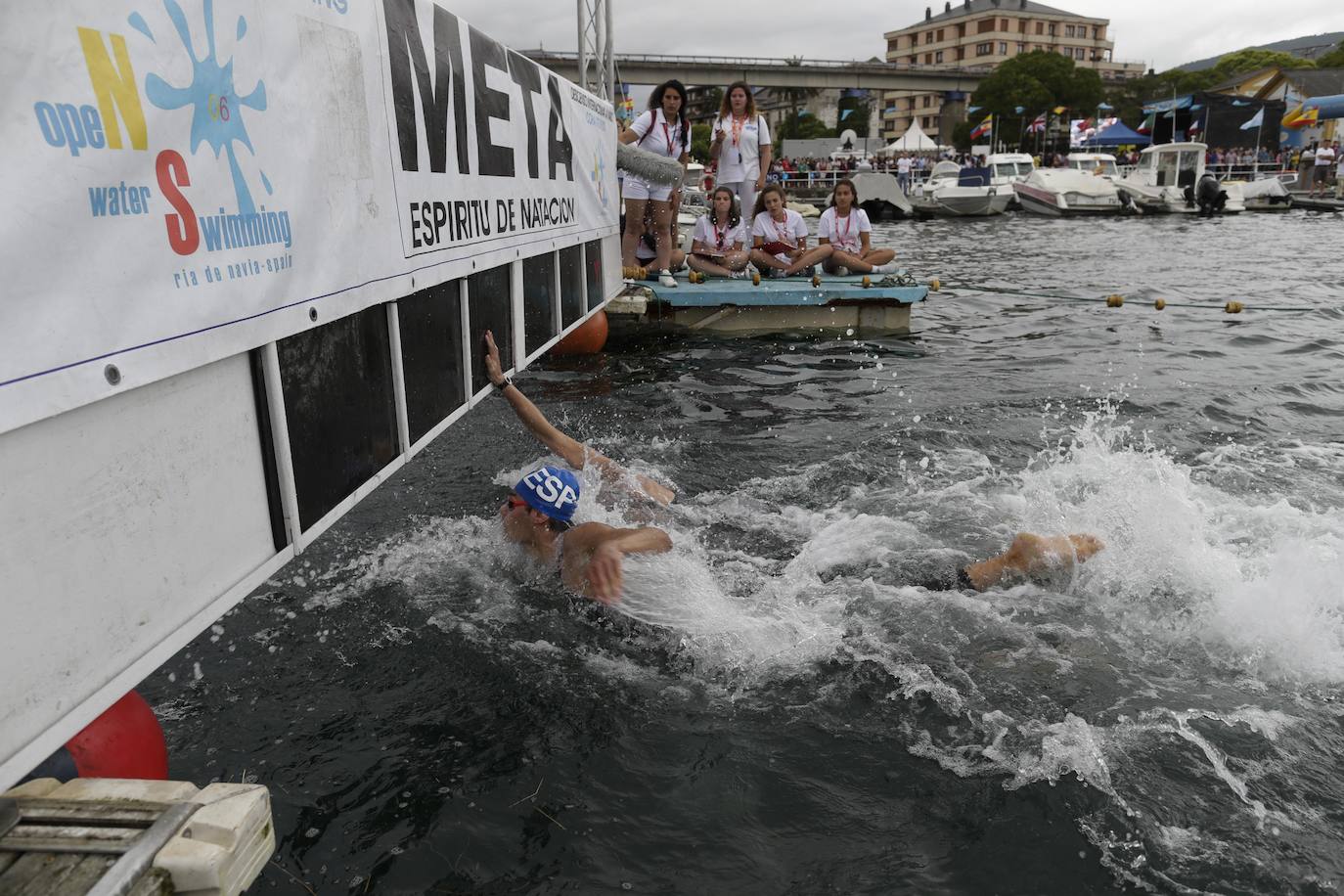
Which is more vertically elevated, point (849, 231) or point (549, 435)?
point (849, 231)

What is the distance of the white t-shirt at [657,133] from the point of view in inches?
456

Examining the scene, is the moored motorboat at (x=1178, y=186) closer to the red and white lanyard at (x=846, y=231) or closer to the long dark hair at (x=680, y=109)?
the red and white lanyard at (x=846, y=231)

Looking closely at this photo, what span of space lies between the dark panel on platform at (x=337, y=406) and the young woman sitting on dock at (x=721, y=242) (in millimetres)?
9852

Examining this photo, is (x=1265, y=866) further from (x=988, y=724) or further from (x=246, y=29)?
(x=246, y=29)

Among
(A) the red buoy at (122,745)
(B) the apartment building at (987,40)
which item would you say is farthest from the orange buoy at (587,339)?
(B) the apartment building at (987,40)

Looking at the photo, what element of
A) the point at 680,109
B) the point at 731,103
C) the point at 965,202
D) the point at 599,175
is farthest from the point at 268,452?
the point at 965,202

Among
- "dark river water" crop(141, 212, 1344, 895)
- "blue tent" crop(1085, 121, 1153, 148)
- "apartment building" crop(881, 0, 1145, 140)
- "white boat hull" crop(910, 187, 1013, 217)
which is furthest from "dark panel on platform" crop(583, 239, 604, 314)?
"apartment building" crop(881, 0, 1145, 140)

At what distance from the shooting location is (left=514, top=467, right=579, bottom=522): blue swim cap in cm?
523

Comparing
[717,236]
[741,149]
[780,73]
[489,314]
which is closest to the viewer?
[489,314]

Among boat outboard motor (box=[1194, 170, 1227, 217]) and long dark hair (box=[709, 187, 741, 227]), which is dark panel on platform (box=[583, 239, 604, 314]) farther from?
boat outboard motor (box=[1194, 170, 1227, 217])

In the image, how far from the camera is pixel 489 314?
5.66 meters

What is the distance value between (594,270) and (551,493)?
4.53m

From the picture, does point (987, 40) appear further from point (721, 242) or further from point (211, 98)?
point (211, 98)

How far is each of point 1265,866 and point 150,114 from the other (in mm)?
4189
